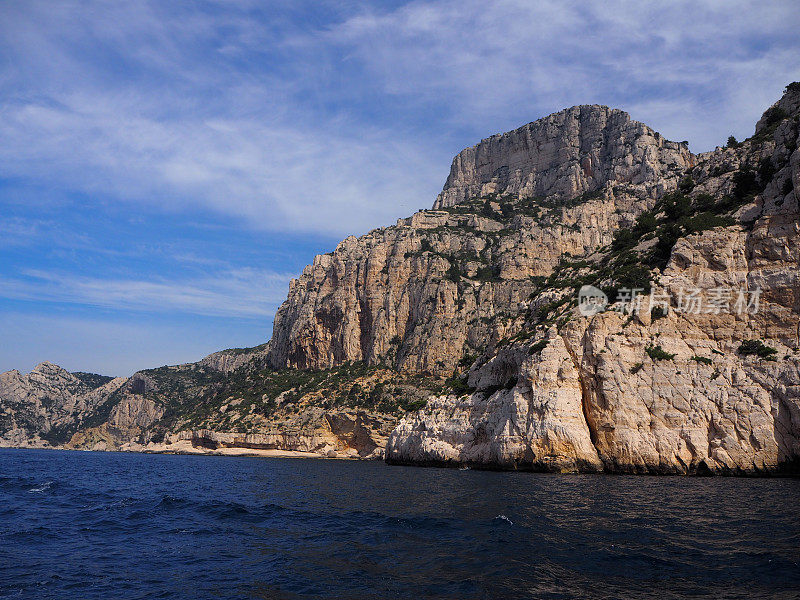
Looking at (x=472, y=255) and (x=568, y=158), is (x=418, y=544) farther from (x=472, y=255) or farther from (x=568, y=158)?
(x=568, y=158)

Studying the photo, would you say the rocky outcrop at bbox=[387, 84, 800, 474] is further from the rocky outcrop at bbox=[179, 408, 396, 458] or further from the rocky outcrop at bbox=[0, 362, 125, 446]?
the rocky outcrop at bbox=[0, 362, 125, 446]

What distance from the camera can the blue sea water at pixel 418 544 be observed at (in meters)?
13.6

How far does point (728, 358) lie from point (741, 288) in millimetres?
5806

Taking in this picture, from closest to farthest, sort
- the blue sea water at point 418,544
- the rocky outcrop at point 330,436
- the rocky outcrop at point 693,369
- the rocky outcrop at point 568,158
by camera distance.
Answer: the blue sea water at point 418,544 < the rocky outcrop at point 693,369 < the rocky outcrop at point 330,436 < the rocky outcrop at point 568,158

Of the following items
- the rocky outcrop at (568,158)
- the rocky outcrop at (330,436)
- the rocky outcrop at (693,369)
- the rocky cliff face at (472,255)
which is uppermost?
the rocky outcrop at (568,158)

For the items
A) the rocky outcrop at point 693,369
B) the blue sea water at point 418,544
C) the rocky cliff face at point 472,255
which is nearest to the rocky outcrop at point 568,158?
the rocky cliff face at point 472,255

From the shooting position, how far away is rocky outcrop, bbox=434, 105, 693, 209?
123625mm

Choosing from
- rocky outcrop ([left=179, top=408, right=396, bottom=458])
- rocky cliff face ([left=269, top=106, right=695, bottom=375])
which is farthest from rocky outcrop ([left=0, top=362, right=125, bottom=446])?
rocky outcrop ([left=179, top=408, right=396, bottom=458])

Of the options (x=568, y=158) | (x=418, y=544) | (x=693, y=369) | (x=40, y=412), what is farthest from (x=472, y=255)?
(x=40, y=412)

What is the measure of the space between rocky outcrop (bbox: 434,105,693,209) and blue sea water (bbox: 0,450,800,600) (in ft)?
342

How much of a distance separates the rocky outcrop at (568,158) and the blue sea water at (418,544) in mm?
104126

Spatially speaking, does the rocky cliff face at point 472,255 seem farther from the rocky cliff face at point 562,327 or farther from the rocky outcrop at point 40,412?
the rocky outcrop at point 40,412

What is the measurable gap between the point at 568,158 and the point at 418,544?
436 ft

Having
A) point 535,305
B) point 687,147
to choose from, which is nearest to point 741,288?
point 535,305
